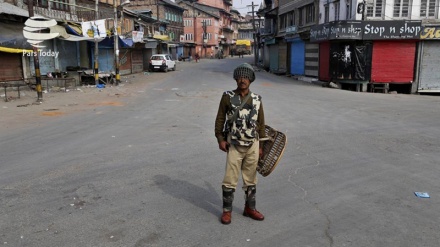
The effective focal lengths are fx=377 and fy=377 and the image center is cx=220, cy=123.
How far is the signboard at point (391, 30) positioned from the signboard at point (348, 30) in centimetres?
39

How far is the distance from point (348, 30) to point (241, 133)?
61.7 ft

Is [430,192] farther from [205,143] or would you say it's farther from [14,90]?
[14,90]

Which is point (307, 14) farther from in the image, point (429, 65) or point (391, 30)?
point (429, 65)

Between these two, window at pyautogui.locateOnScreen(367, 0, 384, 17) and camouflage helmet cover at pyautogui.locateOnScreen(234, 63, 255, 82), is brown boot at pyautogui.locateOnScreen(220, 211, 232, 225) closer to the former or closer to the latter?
camouflage helmet cover at pyautogui.locateOnScreen(234, 63, 255, 82)

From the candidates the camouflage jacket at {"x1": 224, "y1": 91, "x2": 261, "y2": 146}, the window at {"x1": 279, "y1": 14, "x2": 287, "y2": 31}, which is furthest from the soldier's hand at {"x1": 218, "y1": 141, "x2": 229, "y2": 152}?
the window at {"x1": 279, "y1": 14, "x2": 287, "y2": 31}

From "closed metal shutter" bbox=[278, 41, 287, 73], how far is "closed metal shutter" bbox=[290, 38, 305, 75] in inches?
96.0

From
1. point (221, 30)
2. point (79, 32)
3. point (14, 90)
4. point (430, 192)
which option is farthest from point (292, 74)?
point (221, 30)

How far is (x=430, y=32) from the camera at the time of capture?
2056cm

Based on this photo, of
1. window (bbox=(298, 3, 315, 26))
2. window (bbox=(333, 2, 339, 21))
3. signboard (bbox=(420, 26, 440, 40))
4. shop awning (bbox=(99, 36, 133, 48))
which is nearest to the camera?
signboard (bbox=(420, 26, 440, 40))

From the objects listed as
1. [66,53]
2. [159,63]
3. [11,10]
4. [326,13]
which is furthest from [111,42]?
[326,13]

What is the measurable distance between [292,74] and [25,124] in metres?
25.2

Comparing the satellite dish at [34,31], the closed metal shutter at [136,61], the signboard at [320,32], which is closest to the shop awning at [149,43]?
the closed metal shutter at [136,61]

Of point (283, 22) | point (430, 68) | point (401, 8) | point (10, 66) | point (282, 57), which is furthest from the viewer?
point (283, 22)

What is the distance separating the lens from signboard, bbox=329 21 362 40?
68.0 feet
